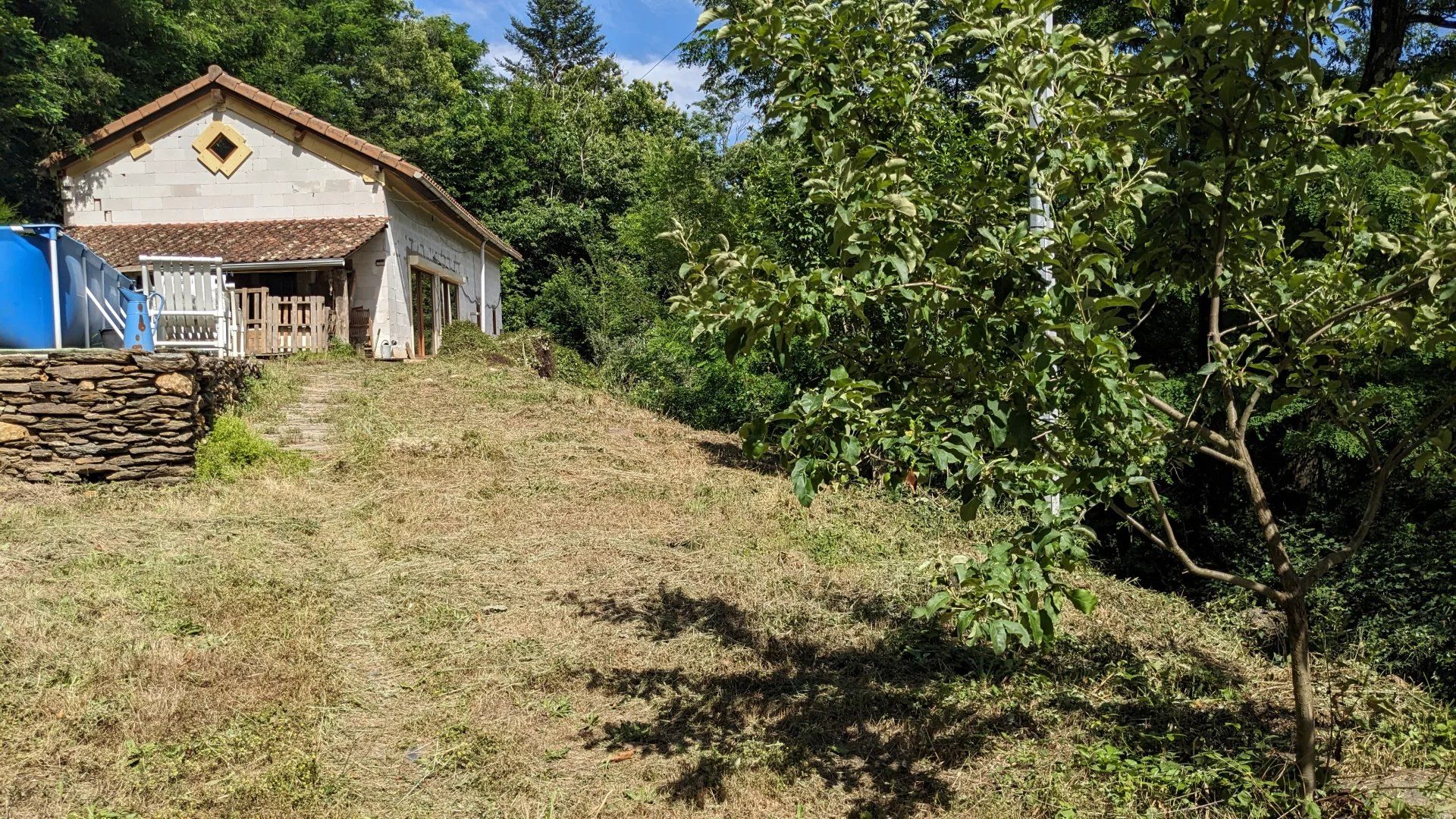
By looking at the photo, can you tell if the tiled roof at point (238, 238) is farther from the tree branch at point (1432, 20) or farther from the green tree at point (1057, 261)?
the tree branch at point (1432, 20)

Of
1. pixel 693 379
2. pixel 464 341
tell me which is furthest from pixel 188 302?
pixel 464 341

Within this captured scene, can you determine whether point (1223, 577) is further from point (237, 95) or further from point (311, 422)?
point (237, 95)

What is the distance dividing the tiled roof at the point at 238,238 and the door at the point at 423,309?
6.49ft

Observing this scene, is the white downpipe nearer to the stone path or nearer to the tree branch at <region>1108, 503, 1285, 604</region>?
the stone path

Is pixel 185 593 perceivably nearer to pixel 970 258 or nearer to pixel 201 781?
pixel 201 781

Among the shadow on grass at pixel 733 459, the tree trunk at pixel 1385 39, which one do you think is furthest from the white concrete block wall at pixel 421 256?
the tree trunk at pixel 1385 39

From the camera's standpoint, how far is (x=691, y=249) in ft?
11.2

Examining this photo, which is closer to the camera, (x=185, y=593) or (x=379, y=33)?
(x=185, y=593)

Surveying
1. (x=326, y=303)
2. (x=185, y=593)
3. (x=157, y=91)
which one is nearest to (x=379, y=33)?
(x=157, y=91)

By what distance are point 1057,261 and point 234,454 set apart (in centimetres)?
906

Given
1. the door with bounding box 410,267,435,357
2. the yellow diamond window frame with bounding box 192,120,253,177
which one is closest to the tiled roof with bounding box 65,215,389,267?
the yellow diamond window frame with bounding box 192,120,253,177

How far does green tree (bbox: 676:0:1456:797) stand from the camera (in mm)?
2887

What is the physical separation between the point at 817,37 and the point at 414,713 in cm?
383

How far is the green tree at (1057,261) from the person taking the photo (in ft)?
9.47
